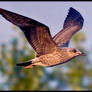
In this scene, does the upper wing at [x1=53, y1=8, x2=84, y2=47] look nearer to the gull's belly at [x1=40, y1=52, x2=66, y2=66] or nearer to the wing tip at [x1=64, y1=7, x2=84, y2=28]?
the wing tip at [x1=64, y1=7, x2=84, y2=28]

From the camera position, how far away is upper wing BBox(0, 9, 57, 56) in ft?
Result: 28.1

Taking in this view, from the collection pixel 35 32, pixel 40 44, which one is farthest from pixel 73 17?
pixel 35 32

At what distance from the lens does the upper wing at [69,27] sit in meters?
10.9

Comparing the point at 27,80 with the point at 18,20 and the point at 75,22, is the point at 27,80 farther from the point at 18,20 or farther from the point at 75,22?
the point at 18,20

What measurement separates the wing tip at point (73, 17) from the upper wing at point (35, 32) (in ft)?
7.84

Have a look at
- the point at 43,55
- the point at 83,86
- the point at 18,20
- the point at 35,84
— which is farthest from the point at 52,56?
the point at 83,86

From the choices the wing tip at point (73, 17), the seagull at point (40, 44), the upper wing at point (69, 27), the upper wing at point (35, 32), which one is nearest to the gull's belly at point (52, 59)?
the seagull at point (40, 44)

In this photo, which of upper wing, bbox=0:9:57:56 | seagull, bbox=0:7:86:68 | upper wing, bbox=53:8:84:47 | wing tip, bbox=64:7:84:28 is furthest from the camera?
wing tip, bbox=64:7:84:28

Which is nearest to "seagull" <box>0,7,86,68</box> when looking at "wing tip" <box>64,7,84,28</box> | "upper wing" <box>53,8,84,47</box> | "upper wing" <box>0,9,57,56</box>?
"upper wing" <box>0,9,57,56</box>

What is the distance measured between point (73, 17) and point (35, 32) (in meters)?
3.06

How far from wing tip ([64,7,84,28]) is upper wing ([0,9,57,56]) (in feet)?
7.84

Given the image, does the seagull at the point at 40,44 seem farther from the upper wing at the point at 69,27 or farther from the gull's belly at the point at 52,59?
the upper wing at the point at 69,27

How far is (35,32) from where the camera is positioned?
9094mm

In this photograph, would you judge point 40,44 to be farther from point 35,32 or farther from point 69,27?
point 69,27
